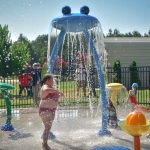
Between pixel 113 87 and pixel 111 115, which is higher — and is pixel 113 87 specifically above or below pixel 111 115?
above

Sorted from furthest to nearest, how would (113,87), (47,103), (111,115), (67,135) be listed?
(111,115) → (113,87) → (67,135) → (47,103)

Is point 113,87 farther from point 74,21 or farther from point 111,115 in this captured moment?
point 74,21

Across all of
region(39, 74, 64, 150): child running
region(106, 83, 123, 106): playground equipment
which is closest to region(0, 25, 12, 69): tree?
region(106, 83, 123, 106): playground equipment

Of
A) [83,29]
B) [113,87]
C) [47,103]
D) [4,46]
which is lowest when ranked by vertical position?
[47,103]

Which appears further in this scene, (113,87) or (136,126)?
(113,87)

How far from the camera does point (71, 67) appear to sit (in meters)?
15.1

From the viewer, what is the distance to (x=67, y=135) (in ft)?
19.6

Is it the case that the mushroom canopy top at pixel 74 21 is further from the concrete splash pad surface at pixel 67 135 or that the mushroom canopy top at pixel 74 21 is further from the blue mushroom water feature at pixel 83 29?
the concrete splash pad surface at pixel 67 135

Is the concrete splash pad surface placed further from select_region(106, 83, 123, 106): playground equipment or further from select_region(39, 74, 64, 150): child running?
select_region(106, 83, 123, 106): playground equipment

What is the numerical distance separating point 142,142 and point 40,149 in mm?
1878

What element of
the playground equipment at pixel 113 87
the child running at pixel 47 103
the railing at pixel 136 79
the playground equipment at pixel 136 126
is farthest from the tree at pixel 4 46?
the playground equipment at pixel 136 126

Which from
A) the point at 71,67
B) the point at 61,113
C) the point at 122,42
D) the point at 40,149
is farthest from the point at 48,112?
the point at 122,42

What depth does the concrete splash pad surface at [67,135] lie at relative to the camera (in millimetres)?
5180

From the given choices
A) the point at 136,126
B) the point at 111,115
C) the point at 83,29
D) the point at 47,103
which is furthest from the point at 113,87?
the point at 136,126
